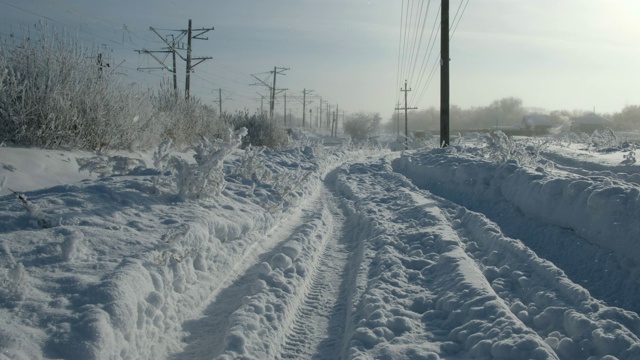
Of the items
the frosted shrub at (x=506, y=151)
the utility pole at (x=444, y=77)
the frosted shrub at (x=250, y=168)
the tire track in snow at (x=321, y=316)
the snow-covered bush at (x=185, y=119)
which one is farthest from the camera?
the utility pole at (x=444, y=77)

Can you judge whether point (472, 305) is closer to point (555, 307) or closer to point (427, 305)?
point (427, 305)

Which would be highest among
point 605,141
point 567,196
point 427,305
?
point 605,141

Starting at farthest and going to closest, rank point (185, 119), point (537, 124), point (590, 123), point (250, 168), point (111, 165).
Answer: point (537, 124) < point (590, 123) < point (185, 119) < point (250, 168) < point (111, 165)

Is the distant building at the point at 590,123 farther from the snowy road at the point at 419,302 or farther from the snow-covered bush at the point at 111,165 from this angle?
the snow-covered bush at the point at 111,165

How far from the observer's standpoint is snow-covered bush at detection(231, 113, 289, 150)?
87.1 feet

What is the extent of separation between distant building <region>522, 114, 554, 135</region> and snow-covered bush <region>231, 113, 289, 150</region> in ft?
277

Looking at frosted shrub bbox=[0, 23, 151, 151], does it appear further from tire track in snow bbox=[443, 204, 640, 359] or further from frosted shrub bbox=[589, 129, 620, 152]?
frosted shrub bbox=[589, 129, 620, 152]

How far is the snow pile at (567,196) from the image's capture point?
19.5ft

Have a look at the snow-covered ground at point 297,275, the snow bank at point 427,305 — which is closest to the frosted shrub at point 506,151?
the snow-covered ground at point 297,275

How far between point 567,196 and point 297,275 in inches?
161

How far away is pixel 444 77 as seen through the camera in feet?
68.2

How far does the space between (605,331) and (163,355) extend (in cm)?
344

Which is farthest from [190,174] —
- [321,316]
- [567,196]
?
[567,196]

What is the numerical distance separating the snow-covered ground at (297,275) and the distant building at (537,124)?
101 metres
